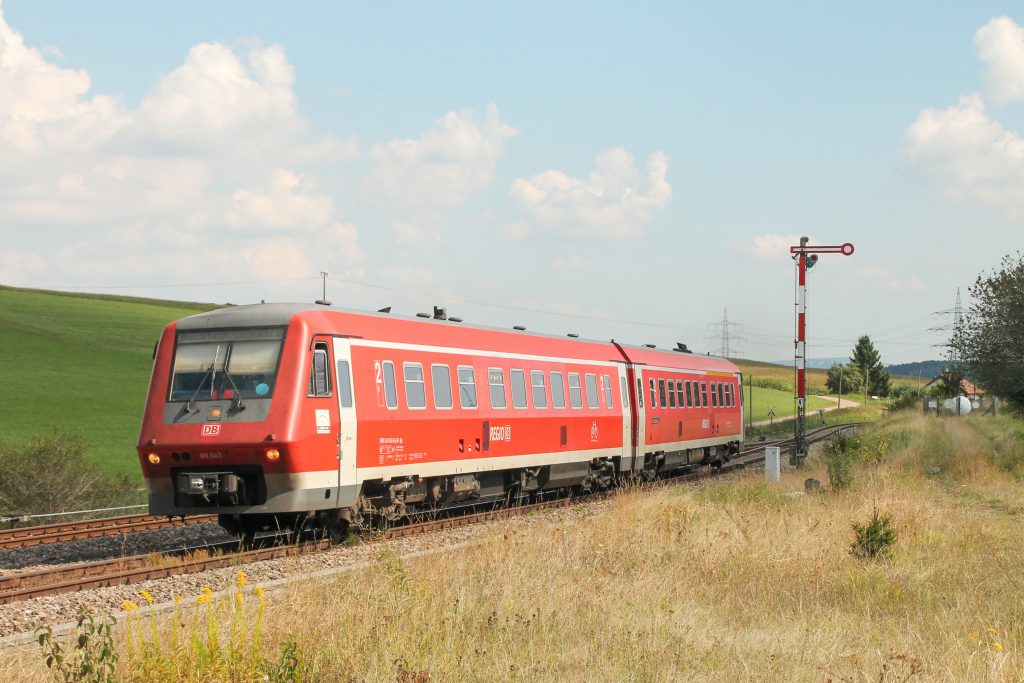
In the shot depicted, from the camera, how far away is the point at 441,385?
18.2m

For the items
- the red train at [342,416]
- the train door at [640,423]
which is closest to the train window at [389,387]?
the red train at [342,416]

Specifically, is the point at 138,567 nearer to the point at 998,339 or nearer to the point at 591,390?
the point at 591,390

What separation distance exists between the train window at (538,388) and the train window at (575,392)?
1.16 metres

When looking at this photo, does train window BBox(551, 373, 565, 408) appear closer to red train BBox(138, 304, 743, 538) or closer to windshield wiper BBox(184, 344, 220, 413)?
red train BBox(138, 304, 743, 538)

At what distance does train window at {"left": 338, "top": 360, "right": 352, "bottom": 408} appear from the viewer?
1541cm

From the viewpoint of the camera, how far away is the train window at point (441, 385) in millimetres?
17984

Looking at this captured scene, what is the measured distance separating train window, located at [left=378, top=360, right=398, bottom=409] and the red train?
1.3 inches

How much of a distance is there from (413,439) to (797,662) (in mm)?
9464

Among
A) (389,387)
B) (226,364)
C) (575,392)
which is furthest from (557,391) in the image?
(226,364)

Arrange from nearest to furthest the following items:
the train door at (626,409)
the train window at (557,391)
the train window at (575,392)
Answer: the train window at (557,391), the train window at (575,392), the train door at (626,409)

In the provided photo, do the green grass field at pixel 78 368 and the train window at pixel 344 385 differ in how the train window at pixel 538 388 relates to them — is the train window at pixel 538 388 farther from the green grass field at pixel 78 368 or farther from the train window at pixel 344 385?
the green grass field at pixel 78 368

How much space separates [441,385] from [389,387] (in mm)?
1712

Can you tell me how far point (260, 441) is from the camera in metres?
14.4

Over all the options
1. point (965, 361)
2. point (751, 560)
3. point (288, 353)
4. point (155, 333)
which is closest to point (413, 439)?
point (288, 353)
